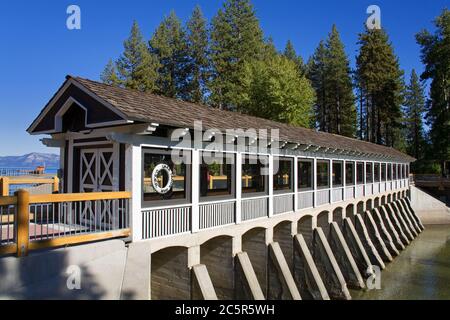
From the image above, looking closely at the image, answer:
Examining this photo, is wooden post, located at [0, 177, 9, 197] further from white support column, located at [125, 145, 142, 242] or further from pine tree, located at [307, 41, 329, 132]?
pine tree, located at [307, 41, 329, 132]

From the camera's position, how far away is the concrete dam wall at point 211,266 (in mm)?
5988

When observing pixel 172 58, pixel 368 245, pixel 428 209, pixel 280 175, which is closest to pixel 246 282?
pixel 280 175

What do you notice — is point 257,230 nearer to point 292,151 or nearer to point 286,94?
point 292,151

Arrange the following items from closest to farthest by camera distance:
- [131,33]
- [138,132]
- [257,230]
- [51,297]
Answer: [51,297] → [138,132] → [257,230] → [131,33]

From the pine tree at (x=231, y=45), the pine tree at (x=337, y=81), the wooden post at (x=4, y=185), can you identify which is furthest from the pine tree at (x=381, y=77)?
the wooden post at (x=4, y=185)

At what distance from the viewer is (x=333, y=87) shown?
166 ft

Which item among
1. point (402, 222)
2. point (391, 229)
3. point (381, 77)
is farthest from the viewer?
point (381, 77)

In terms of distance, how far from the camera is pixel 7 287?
5.38 m

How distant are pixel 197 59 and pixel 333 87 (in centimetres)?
2208

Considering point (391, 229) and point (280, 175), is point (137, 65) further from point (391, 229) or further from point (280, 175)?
point (391, 229)

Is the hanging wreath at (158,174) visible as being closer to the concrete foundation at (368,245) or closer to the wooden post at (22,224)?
the wooden post at (22,224)

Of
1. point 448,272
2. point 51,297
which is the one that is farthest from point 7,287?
point 448,272

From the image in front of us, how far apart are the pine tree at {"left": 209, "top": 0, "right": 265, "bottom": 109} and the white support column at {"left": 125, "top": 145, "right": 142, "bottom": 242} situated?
104ft

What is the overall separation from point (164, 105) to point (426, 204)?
3429cm
